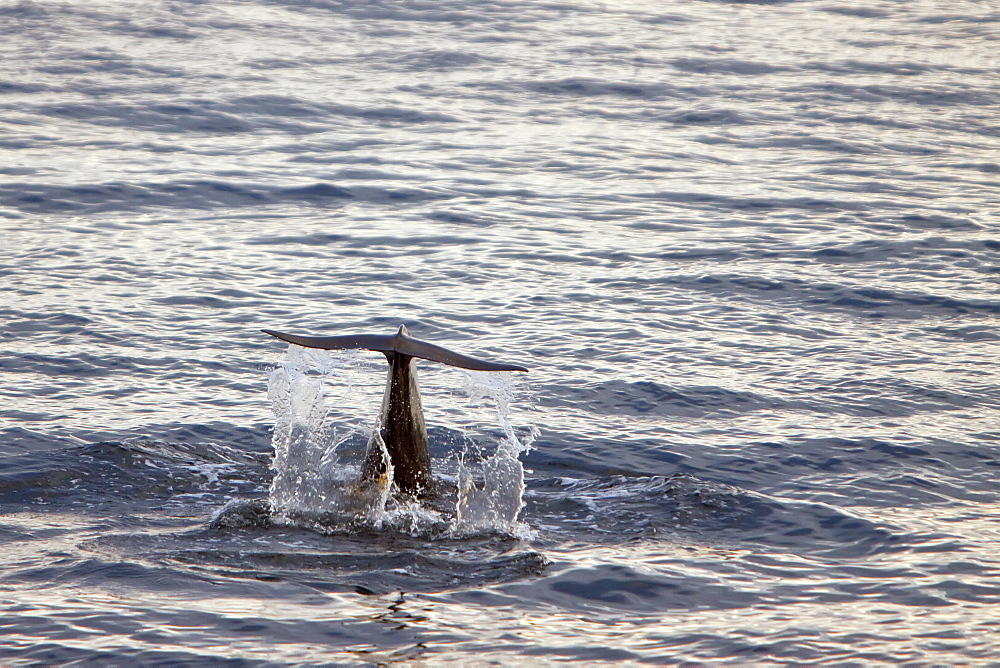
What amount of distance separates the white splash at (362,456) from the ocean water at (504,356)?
0.04 metres

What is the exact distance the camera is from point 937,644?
7398mm

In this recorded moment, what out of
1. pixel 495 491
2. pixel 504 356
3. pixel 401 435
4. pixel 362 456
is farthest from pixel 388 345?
pixel 504 356

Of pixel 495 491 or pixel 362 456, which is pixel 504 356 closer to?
pixel 362 456

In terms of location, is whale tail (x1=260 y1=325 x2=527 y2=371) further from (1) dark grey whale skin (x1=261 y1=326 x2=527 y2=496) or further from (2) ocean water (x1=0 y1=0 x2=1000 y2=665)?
(2) ocean water (x1=0 y1=0 x2=1000 y2=665)

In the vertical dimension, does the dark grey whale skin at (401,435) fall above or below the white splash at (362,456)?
above

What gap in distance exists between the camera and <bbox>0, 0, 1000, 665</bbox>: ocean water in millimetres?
7699

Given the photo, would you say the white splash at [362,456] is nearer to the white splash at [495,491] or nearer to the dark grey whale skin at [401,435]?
the white splash at [495,491]

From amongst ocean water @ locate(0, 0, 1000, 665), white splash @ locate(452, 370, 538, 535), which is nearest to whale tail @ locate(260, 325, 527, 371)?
white splash @ locate(452, 370, 538, 535)

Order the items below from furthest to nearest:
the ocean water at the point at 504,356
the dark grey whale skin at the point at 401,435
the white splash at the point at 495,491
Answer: the dark grey whale skin at the point at 401,435 < the white splash at the point at 495,491 < the ocean water at the point at 504,356

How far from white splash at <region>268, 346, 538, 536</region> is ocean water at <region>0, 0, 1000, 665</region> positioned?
0.04 metres

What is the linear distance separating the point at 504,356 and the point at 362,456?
2.68 meters

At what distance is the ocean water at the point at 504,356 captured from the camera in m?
7.70

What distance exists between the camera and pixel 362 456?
10469 millimetres

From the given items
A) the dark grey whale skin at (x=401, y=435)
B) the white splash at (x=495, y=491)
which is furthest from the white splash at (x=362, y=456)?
the dark grey whale skin at (x=401, y=435)
